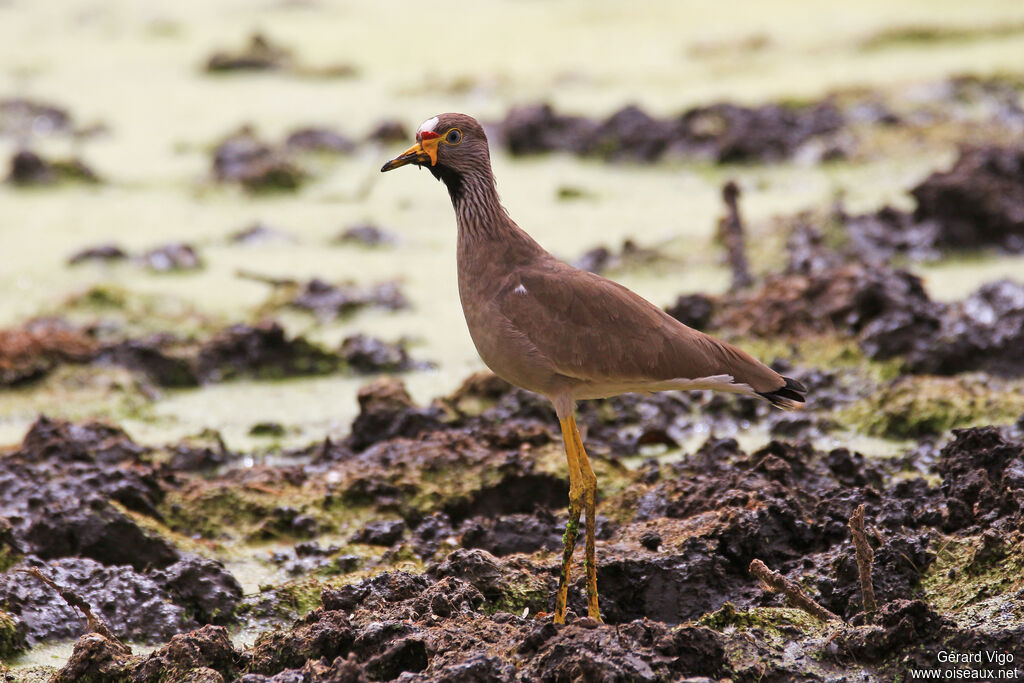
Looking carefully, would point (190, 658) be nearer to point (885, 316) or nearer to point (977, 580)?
point (977, 580)

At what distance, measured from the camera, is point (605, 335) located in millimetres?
3170

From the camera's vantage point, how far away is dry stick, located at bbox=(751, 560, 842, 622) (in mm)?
2898

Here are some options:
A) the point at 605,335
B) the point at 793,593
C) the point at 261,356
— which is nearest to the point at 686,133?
the point at 261,356

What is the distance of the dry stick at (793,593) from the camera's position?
9.51 ft

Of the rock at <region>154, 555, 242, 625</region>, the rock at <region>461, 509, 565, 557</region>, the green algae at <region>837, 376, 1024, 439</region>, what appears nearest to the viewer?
the rock at <region>154, 555, 242, 625</region>

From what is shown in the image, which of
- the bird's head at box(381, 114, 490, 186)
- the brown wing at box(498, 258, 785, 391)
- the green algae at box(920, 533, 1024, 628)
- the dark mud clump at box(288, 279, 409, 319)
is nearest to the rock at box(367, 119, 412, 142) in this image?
the dark mud clump at box(288, 279, 409, 319)

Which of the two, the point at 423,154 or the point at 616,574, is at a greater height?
the point at 423,154

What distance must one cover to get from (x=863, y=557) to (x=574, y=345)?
2.82ft

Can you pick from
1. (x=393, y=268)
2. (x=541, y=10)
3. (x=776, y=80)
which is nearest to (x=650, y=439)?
(x=393, y=268)

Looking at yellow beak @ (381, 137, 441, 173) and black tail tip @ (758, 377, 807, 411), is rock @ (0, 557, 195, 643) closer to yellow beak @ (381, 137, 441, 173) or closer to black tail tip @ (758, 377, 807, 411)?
yellow beak @ (381, 137, 441, 173)

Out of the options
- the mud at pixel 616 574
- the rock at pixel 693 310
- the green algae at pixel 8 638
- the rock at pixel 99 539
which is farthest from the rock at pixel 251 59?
the green algae at pixel 8 638

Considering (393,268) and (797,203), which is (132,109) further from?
(797,203)

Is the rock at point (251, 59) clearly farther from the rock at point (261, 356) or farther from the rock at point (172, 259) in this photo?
the rock at point (261, 356)

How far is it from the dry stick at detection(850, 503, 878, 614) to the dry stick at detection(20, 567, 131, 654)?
5.55 ft
